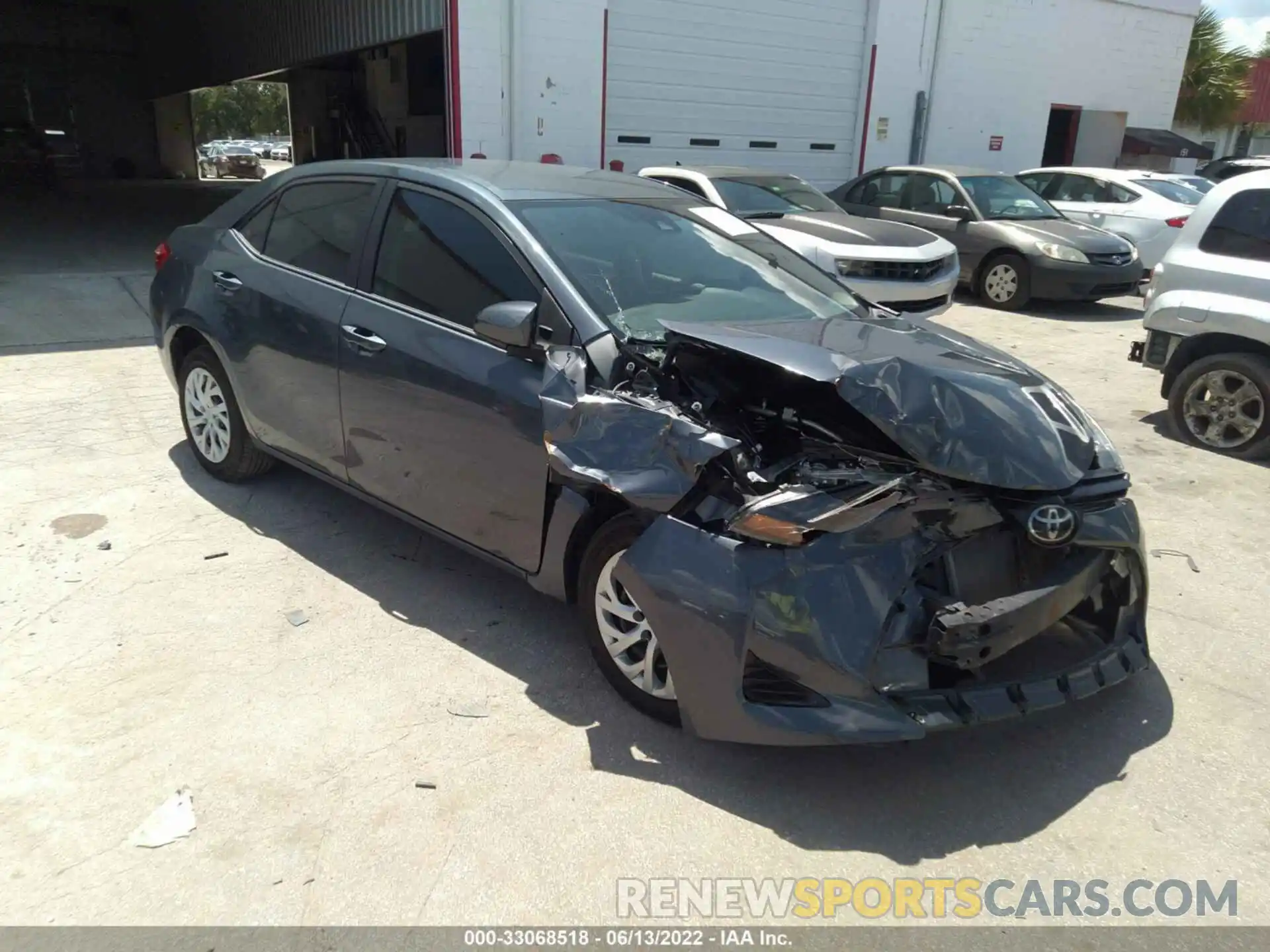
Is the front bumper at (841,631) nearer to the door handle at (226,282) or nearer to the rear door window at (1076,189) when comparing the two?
the door handle at (226,282)

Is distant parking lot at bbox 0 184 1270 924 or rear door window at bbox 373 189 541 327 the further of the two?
rear door window at bbox 373 189 541 327

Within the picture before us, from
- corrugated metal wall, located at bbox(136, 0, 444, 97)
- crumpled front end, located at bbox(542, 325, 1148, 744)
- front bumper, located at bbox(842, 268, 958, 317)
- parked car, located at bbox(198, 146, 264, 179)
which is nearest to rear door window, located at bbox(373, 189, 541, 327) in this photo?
crumpled front end, located at bbox(542, 325, 1148, 744)

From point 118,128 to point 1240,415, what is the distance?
117 feet

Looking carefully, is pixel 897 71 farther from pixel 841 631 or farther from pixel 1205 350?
pixel 841 631

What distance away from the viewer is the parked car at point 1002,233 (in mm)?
10984

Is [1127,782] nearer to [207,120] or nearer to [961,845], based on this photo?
[961,845]

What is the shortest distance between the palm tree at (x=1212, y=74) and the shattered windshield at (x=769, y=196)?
23.8 metres

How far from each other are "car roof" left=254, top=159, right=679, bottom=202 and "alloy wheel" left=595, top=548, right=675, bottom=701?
5.48ft

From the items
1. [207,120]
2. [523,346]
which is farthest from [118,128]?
[523,346]

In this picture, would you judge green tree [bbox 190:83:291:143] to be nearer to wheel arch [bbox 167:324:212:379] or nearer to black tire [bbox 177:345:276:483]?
wheel arch [bbox 167:324:212:379]

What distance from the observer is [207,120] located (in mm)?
59219

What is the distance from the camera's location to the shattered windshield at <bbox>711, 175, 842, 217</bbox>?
960 cm

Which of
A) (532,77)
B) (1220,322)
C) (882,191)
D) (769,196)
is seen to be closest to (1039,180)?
(882,191)

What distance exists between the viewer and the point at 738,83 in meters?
15.4
